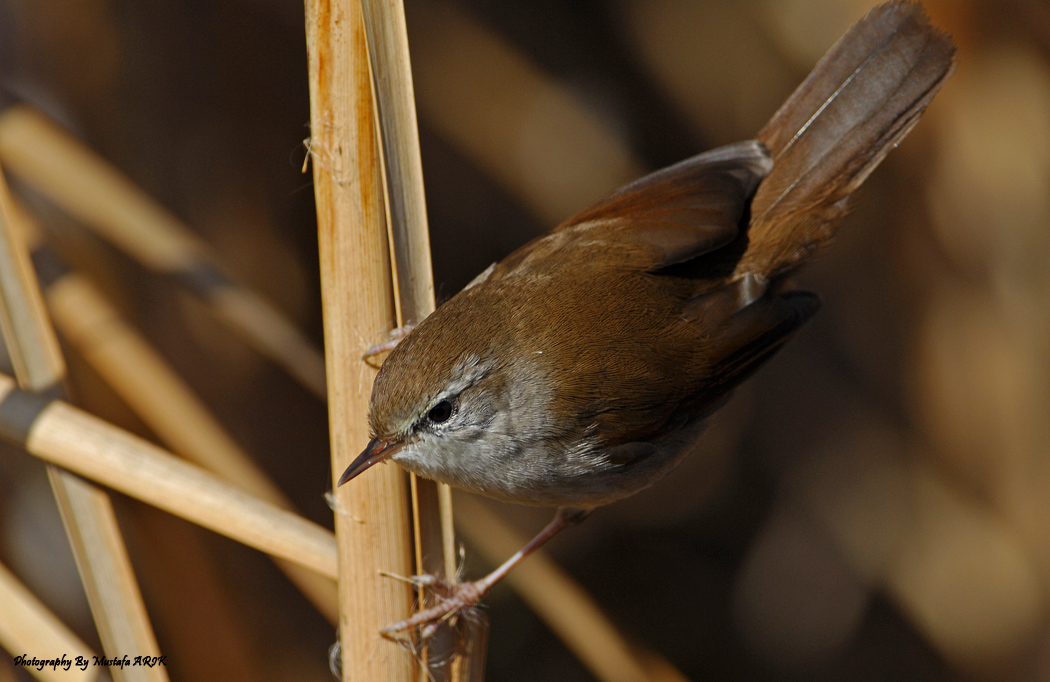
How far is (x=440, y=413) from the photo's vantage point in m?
1.46

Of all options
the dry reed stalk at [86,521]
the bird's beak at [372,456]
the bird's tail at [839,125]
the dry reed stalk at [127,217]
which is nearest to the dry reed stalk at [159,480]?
the dry reed stalk at [86,521]

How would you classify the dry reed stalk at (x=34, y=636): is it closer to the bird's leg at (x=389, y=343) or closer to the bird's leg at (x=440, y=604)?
the bird's leg at (x=440, y=604)

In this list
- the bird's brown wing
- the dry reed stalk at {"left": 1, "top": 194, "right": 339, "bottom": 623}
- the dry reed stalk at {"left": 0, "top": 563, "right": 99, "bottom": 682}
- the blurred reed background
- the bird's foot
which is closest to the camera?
the bird's foot

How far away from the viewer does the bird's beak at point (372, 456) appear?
1312mm

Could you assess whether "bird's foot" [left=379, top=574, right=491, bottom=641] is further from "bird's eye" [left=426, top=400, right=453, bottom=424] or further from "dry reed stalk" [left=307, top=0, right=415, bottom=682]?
"bird's eye" [left=426, top=400, right=453, bottom=424]

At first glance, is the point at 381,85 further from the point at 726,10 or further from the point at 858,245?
the point at 858,245

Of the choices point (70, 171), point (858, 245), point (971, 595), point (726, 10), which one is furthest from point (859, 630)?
point (70, 171)

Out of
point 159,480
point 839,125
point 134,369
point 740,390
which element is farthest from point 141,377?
point 740,390

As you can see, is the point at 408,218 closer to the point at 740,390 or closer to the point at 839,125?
the point at 839,125

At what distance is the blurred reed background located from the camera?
210 centimetres

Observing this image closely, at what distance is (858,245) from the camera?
2.94 meters

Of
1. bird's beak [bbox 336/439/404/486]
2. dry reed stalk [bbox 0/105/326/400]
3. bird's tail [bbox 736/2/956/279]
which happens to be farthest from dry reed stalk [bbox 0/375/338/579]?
bird's tail [bbox 736/2/956/279]

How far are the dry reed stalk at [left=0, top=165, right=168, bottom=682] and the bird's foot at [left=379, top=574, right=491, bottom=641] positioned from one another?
0.50m

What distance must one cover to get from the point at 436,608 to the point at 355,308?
575mm
